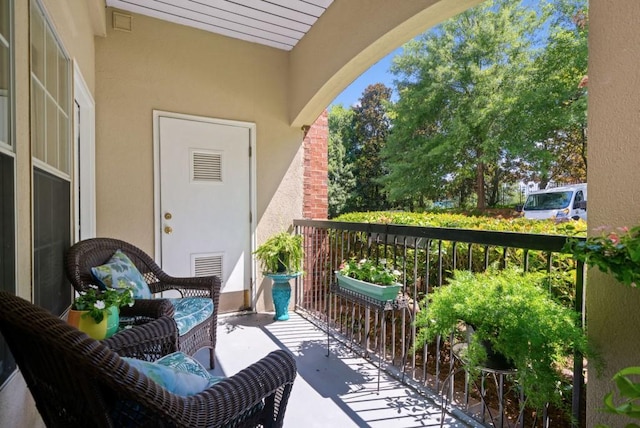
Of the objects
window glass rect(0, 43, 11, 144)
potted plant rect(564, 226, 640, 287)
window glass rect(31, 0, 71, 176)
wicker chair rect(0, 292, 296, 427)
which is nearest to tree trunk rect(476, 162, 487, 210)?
potted plant rect(564, 226, 640, 287)

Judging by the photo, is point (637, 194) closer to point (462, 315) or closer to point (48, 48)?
point (462, 315)

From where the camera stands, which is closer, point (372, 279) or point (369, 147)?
point (372, 279)

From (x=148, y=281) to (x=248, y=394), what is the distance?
77.1 inches

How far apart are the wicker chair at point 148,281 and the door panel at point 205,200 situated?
2.31ft

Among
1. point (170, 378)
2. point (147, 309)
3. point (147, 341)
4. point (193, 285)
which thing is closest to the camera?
point (170, 378)

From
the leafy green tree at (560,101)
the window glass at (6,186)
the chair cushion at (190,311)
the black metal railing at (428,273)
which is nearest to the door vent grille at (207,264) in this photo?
the black metal railing at (428,273)

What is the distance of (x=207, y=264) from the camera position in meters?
3.54

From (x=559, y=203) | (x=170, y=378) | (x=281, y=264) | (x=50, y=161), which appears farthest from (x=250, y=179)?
(x=559, y=203)

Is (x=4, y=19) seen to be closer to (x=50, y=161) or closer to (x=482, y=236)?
(x=50, y=161)

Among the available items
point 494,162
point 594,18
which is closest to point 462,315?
point 594,18

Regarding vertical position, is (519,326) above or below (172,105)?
below

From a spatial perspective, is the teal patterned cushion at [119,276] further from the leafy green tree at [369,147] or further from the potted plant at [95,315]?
the leafy green tree at [369,147]

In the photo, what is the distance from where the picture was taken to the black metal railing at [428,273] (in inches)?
60.7

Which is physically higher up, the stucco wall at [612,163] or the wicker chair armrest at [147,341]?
the stucco wall at [612,163]
